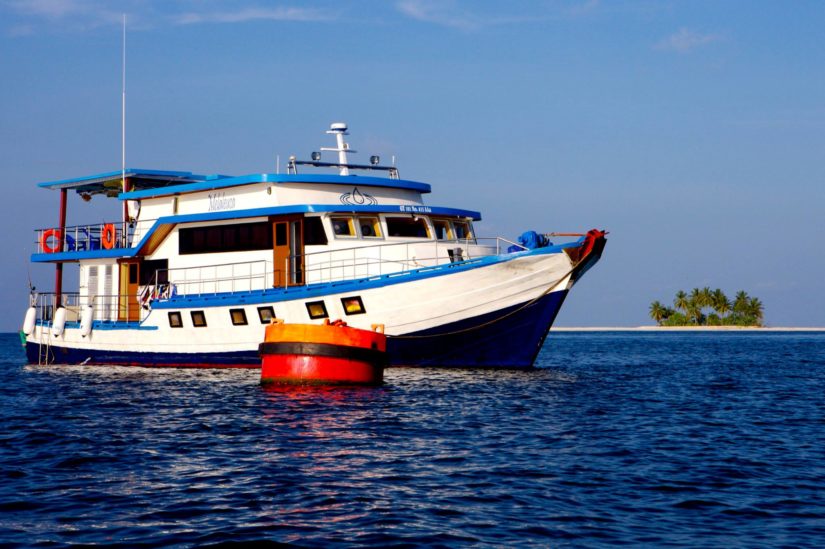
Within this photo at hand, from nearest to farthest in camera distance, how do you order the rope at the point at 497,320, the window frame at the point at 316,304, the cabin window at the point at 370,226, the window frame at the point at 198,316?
the rope at the point at 497,320
the window frame at the point at 316,304
the cabin window at the point at 370,226
the window frame at the point at 198,316

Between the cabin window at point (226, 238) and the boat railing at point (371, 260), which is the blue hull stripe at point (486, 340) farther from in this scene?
the cabin window at point (226, 238)

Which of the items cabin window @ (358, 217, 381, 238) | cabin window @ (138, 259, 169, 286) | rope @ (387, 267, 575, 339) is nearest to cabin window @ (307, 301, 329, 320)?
rope @ (387, 267, 575, 339)

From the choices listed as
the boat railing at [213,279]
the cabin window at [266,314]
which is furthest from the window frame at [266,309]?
the boat railing at [213,279]

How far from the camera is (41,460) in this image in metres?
12.7

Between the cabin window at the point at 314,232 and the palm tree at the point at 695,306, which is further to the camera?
the palm tree at the point at 695,306

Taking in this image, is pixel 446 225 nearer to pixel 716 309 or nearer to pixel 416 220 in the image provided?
pixel 416 220

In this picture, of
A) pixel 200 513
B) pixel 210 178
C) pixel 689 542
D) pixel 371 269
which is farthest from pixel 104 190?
pixel 689 542

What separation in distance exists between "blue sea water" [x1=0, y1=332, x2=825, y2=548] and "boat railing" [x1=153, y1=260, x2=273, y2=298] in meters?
5.64

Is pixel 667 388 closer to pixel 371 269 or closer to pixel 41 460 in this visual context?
pixel 371 269

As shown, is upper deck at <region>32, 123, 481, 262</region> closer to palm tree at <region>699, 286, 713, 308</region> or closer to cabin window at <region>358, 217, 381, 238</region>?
cabin window at <region>358, 217, 381, 238</region>

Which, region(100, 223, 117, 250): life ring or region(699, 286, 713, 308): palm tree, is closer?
region(100, 223, 117, 250): life ring

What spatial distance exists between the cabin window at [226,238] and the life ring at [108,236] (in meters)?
3.70

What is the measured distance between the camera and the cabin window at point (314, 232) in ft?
85.2

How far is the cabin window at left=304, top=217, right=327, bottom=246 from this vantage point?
85.2ft
